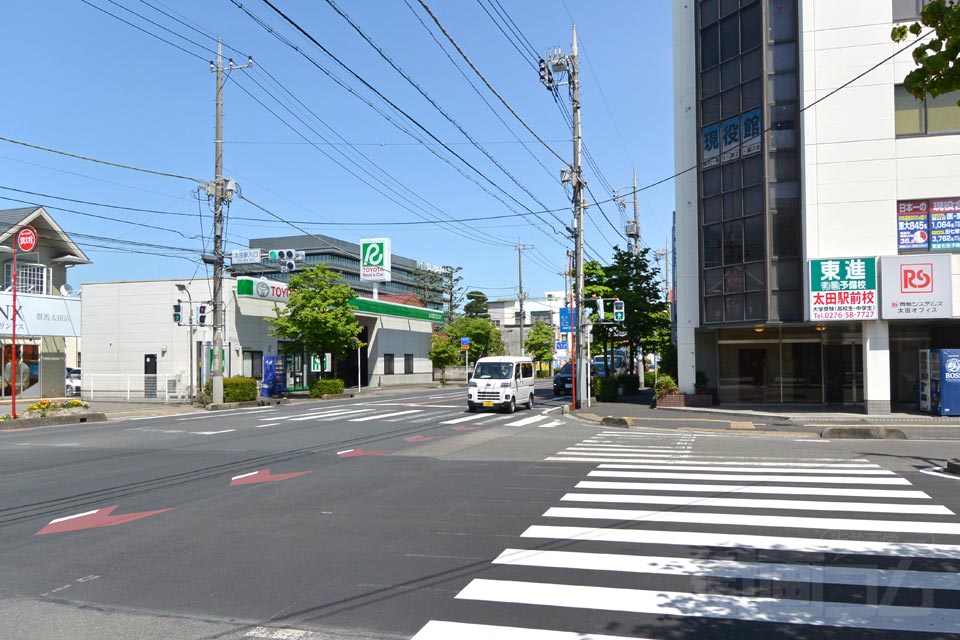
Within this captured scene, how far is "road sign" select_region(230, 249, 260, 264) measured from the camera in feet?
101

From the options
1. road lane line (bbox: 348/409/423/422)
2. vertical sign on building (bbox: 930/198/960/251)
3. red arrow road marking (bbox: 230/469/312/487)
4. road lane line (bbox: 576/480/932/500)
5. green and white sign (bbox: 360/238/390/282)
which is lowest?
road lane line (bbox: 348/409/423/422)

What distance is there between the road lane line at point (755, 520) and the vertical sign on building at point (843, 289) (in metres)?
15.0

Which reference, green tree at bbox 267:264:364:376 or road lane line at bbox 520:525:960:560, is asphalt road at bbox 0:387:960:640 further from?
green tree at bbox 267:264:364:376

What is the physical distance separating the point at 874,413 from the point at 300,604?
2141 centimetres

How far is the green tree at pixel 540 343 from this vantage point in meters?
76.4

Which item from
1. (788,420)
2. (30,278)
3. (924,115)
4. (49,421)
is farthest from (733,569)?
(30,278)

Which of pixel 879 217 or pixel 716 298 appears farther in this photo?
pixel 716 298

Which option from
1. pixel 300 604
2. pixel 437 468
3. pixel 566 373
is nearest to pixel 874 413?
pixel 437 468

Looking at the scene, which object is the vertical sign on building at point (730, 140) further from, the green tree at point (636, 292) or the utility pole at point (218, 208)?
the utility pole at point (218, 208)

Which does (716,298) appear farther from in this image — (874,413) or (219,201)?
(219,201)

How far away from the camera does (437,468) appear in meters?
12.8

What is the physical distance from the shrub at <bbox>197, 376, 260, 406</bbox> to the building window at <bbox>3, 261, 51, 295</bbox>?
12.7 m

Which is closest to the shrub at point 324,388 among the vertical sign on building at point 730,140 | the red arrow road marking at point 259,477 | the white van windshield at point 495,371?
the white van windshield at point 495,371

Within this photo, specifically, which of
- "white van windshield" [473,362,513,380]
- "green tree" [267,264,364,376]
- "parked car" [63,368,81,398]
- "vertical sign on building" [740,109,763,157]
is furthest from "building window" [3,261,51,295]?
"vertical sign on building" [740,109,763,157]
